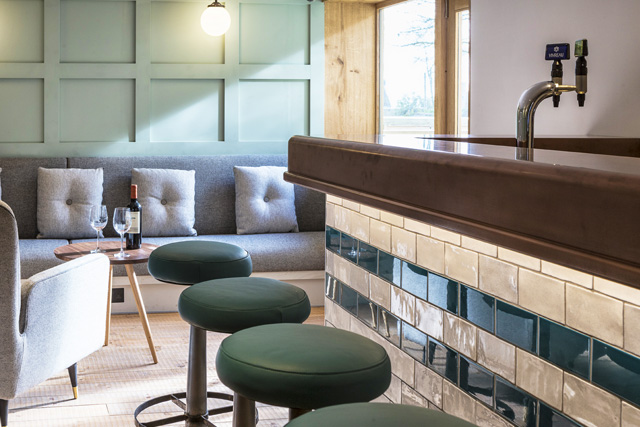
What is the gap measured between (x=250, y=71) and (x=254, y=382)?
4.45 metres

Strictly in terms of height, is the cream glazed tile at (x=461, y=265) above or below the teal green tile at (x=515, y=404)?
above

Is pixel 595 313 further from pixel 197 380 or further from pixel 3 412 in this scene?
pixel 3 412

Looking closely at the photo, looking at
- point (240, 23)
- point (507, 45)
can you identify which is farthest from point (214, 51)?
point (507, 45)

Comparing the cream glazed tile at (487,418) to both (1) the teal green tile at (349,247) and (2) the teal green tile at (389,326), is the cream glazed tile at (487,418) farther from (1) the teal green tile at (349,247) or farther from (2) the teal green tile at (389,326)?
(1) the teal green tile at (349,247)

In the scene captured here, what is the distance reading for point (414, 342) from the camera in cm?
191

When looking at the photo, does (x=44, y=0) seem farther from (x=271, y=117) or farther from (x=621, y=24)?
(x=621, y=24)

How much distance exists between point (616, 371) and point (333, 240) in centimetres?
144

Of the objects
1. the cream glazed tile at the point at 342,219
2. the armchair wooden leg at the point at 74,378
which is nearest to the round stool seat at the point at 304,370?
the cream glazed tile at the point at 342,219

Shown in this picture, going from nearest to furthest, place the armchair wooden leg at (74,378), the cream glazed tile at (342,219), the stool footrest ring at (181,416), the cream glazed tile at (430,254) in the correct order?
1. the cream glazed tile at (430,254)
2. the cream glazed tile at (342,219)
3. the stool footrest ring at (181,416)
4. the armchair wooden leg at (74,378)

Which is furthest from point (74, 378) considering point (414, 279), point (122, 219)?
point (414, 279)

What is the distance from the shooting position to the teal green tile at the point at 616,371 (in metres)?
1.14

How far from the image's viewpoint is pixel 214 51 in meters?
5.47

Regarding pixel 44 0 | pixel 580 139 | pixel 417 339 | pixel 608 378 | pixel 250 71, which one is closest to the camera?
pixel 608 378

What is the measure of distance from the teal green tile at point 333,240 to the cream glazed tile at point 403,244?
495 mm
